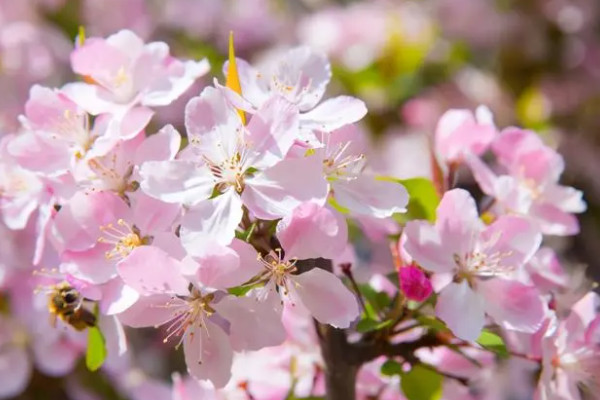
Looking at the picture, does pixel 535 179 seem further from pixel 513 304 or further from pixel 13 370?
pixel 13 370

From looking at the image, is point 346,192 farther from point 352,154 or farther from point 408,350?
point 408,350

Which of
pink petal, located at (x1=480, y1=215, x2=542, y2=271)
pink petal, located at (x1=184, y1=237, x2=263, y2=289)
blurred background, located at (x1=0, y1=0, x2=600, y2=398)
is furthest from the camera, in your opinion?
blurred background, located at (x1=0, y1=0, x2=600, y2=398)

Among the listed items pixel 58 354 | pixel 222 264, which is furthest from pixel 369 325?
pixel 58 354

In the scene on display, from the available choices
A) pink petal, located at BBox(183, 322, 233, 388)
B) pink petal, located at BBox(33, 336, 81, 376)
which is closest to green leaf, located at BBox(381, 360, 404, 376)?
pink petal, located at BBox(183, 322, 233, 388)

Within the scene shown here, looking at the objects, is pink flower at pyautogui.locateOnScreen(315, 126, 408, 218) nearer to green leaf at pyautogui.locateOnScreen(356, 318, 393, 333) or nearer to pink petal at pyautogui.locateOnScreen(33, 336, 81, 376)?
green leaf at pyautogui.locateOnScreen(356, 318, 393, 333)

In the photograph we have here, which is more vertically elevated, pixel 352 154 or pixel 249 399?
pixel 352 154

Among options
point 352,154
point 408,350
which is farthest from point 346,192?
point 408,350

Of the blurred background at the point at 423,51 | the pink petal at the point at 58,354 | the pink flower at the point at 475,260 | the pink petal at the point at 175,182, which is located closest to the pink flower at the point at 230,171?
the pink petal at the point at 175,182
